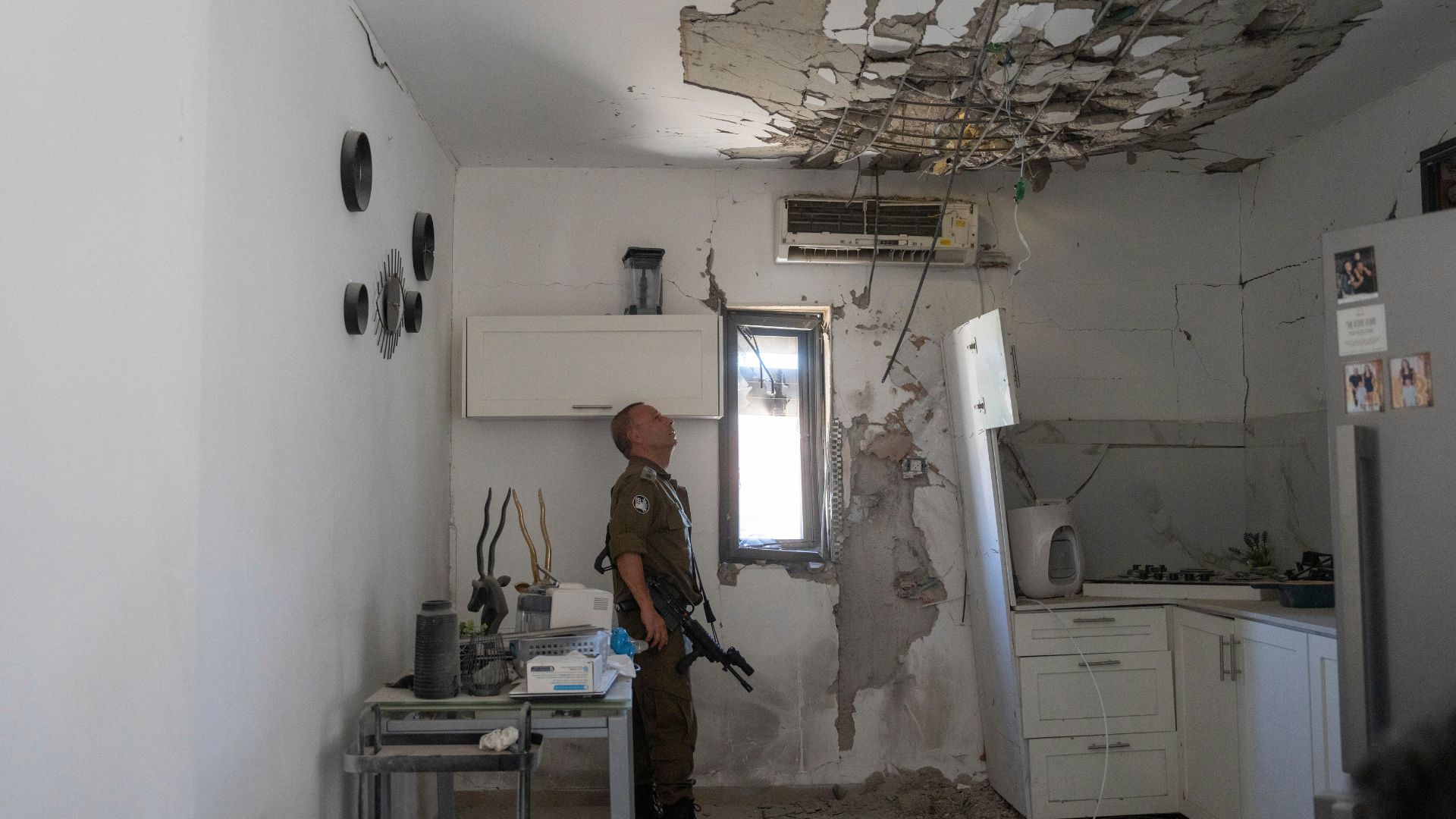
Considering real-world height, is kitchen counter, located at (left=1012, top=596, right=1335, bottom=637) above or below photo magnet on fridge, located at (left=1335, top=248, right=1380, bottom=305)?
below

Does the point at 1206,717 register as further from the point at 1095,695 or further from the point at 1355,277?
the point at 1355,277

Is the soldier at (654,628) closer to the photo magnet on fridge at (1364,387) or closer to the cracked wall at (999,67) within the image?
the cracked wall at (999,67)

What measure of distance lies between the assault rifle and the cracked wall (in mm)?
1737

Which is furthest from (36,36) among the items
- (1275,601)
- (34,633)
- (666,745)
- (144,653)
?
(1275,601)

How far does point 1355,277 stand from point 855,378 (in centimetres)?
217

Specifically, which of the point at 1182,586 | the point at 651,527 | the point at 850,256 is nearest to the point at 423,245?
the point at 651,527

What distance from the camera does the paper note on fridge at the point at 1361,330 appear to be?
2.12 meters

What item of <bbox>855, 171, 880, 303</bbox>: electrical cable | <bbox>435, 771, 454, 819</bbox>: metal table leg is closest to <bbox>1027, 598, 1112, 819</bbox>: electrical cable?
<bbox>855, 171, 880, 303</bbox>: electrical cable

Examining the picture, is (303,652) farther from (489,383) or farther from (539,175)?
(539,175)

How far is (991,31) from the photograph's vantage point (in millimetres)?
2791

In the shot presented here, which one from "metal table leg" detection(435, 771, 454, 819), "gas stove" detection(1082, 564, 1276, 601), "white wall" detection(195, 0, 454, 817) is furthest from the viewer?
"gas stove" detection(1082, 564, 1276, 601)

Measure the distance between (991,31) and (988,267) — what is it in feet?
5.11

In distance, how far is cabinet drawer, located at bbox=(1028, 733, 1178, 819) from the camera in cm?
350

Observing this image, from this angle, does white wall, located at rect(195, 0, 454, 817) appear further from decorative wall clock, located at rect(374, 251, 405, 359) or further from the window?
the window
